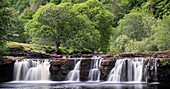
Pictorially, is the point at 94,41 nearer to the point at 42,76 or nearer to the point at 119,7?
the point at 42,76

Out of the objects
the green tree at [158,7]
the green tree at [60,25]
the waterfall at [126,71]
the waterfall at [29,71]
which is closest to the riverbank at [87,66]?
the waterfall at [126,71]

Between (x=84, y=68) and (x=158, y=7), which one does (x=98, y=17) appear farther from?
(x=158, y=7)

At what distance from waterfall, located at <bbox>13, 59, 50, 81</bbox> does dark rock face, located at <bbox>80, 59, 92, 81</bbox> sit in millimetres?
5267

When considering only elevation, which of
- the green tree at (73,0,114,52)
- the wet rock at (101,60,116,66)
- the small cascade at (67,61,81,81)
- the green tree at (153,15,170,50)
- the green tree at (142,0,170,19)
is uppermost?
the green tree at (142,0,170,19)

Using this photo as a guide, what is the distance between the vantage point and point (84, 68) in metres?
31.8

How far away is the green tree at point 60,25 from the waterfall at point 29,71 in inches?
429

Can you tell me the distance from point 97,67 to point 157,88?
36.0 feet

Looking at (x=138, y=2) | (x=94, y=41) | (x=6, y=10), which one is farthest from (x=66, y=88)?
(x=138, y=2)

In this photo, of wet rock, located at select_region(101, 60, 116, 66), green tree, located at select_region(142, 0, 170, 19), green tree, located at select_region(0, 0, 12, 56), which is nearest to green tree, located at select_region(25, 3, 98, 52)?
green tree, located at select_region(0, 0, 12, 56)

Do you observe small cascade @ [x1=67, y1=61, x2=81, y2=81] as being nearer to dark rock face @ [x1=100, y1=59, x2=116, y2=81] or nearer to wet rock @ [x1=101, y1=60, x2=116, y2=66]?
dark rock face @ [x1=100, y1=59, x2=116, y2=81]

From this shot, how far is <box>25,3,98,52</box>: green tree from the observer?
144 feet

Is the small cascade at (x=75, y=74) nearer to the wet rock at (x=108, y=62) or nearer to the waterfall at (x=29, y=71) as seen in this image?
the waterfall at (x=29, y=71)

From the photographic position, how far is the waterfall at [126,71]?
96.5ft

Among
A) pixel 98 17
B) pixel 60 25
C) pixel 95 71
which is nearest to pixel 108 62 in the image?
pixel 95 71
